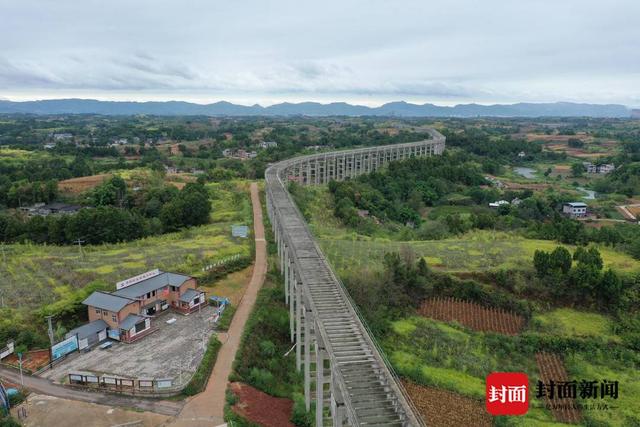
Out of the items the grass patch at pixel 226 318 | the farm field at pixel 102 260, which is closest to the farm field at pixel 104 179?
the farm field at pixel 102 260

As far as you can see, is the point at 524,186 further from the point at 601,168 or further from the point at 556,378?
the point at 556,378

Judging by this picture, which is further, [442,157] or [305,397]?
[442,157]

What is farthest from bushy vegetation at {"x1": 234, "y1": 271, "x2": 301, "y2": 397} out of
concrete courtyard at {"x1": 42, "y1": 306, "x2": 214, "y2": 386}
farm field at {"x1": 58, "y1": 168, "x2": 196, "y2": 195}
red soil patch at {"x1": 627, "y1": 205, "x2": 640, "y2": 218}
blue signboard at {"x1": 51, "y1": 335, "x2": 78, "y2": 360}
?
red soil patch at {"x1": 627, "y1": 205, "x2": 640, "y2": 218}

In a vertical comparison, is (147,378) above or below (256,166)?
below

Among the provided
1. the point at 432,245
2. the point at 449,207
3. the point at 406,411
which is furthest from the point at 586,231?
the point at 406,411

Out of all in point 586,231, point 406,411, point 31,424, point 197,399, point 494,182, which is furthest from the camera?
point 494,182

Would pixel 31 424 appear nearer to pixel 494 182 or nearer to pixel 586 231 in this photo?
pixel 586 231

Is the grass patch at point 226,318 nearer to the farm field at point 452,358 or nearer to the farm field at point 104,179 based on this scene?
the farm field at point 452,358
